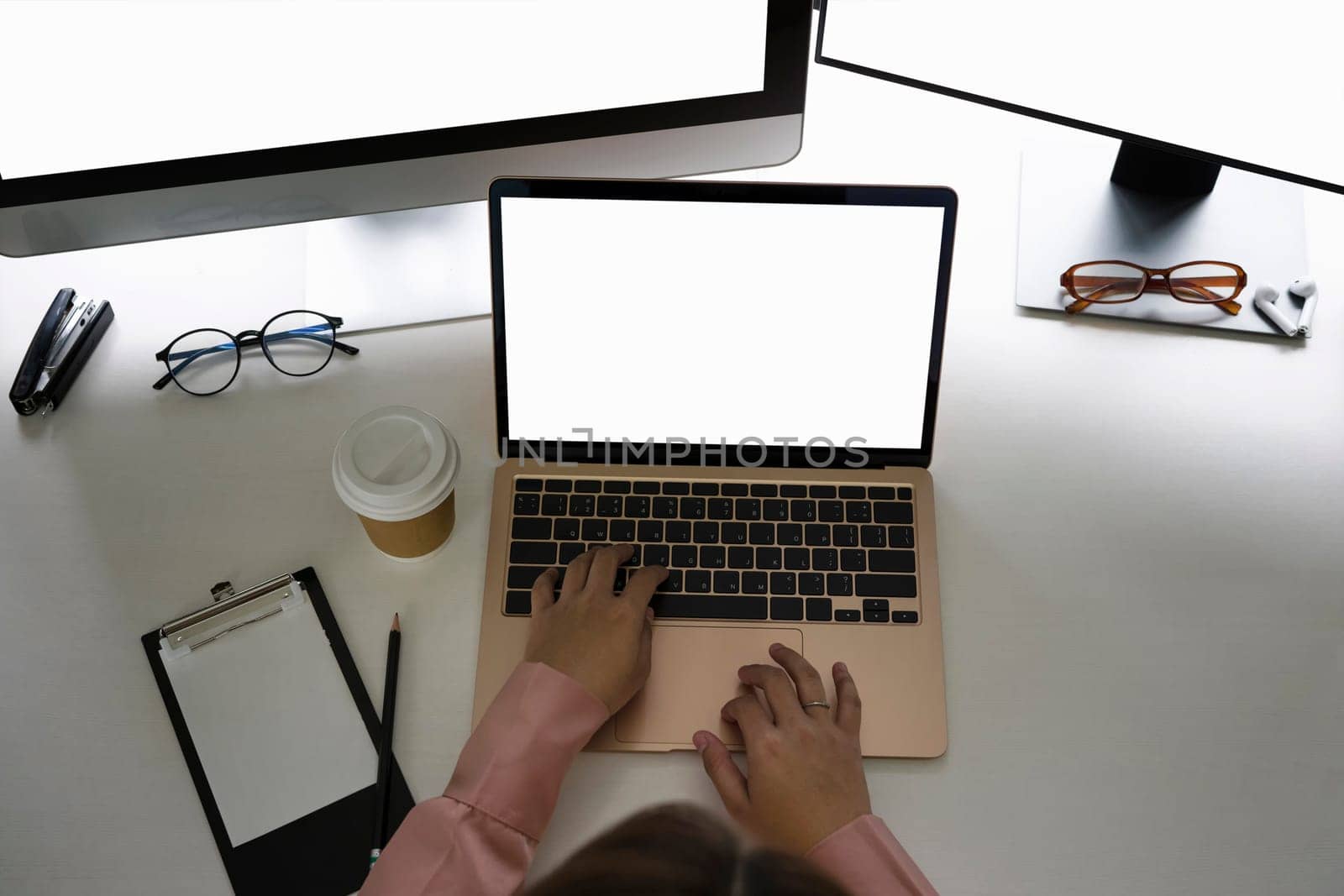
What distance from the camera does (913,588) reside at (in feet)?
2.56

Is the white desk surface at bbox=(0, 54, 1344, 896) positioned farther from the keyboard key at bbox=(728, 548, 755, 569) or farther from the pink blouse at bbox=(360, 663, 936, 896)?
the keyboard key at bbox=(728, 548, 755, 569)

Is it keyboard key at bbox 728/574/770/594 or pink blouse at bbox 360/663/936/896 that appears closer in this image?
pink blouse at bbox 360/663/936/896

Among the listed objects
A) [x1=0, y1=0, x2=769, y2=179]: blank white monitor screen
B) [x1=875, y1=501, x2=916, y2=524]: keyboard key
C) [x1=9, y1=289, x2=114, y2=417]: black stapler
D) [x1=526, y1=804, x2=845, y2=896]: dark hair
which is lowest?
[x1=526, y1=804, x2=845, y2=896]: dark hair

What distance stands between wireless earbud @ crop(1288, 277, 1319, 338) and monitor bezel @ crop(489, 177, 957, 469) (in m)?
0.36

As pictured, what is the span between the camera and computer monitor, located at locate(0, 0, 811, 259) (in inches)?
27.3

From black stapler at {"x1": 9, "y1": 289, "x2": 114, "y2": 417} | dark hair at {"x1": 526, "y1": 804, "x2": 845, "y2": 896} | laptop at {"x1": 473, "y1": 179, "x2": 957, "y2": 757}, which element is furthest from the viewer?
black stapler at {"x1": 9, "y1": 289, "x2": 114, "y2": 417}

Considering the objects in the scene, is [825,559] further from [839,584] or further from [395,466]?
[395,466]

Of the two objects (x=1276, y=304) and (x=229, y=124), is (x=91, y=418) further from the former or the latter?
(x=1276, y=304)

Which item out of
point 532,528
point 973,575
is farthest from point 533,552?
point 973,575

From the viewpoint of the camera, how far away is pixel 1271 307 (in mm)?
908

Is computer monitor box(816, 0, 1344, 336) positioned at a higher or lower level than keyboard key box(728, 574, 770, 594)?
higher

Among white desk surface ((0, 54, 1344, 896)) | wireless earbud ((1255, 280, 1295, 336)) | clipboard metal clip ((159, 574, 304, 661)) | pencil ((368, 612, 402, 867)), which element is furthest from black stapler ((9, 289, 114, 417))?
wireless earbud ((1255, 280, 1295, 336))

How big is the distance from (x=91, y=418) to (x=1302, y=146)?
99cm

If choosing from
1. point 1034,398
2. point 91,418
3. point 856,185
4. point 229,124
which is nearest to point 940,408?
point 1034,398
